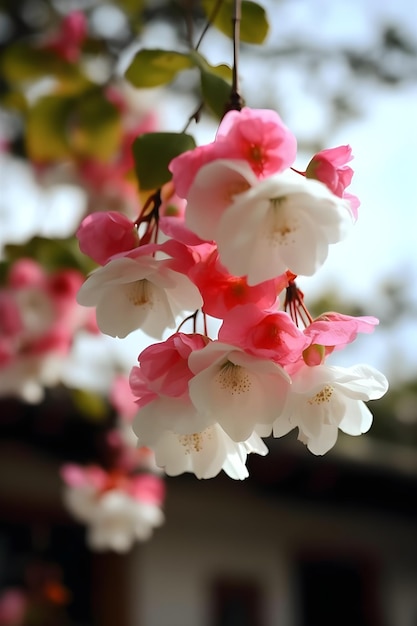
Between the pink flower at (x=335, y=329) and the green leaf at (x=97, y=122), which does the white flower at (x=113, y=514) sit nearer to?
the green leaf at (x=97, y=122)

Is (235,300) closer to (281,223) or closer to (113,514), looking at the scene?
(281,223)

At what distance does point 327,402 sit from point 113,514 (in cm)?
111

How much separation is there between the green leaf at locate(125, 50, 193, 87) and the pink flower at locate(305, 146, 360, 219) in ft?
1.03

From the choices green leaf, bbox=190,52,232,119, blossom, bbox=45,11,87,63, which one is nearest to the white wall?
blossom, bbox=45,11,87,63

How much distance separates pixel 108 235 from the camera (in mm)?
580

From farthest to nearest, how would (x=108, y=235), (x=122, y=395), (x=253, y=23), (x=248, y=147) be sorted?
(x=122, y=395) → (x=253, y=23) → (x=108, y=235) → (x=248, y=147)

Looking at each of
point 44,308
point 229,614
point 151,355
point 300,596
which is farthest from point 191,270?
point 300,596

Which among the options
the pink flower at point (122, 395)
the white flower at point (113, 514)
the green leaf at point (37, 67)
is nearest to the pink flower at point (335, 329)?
the green leaf at point (37, 67)

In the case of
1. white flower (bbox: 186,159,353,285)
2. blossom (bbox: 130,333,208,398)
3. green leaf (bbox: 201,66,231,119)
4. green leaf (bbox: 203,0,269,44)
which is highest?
green leaf (bbox: 203,0,269,44)

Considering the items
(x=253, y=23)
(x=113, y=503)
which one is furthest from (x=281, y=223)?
(x=113, y=503)

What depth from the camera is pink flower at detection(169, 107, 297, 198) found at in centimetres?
48

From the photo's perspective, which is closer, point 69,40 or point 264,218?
point 264,218

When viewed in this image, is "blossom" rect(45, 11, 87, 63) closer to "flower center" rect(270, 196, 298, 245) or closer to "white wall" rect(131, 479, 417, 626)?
"flower center" rect(270, 196, 298, 245)

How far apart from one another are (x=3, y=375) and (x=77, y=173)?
1.47 feet
